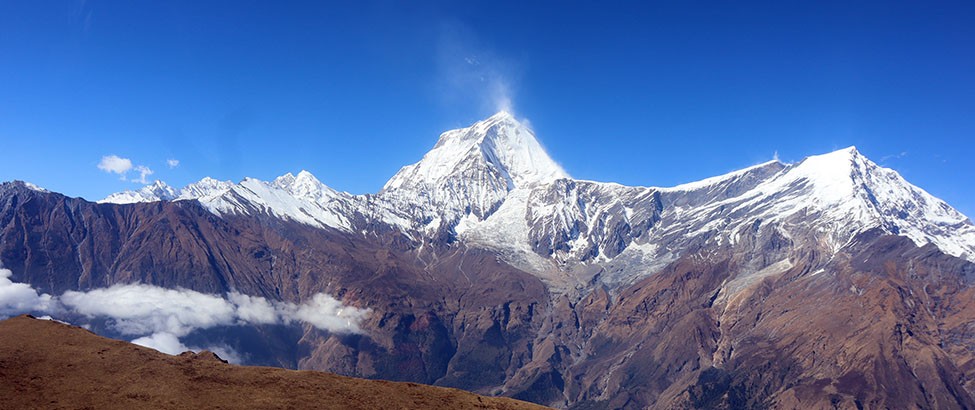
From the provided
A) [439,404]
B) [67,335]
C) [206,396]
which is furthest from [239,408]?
[67,335]

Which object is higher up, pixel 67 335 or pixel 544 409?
pixel 67 335

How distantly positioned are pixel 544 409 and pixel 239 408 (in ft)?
145

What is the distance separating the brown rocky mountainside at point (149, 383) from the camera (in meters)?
88.2

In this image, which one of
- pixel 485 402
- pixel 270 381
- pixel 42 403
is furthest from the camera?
pixel 485 402

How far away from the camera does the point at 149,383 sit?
93750mm

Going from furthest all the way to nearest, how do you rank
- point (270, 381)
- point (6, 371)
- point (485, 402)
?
1. point (485, 402)
2. point (270, 381)
3. point (6, 371)

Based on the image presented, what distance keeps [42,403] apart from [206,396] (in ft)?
58.9

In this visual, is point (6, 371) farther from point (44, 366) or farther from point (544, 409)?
point (544, 409)

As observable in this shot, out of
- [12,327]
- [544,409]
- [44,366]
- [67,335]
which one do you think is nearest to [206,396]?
[44,366]

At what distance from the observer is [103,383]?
92188mm

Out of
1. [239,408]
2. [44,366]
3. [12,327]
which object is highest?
[12,327]

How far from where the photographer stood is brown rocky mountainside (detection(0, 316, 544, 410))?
8819 cm

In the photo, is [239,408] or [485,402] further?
[485,402]

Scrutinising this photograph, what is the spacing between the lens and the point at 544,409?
10919cm
